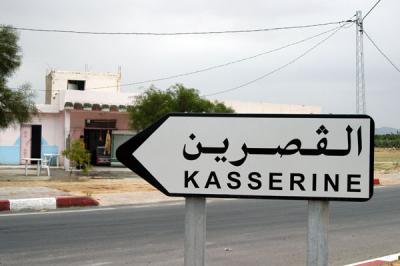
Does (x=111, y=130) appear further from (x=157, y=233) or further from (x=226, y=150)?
(x=226, y=150)

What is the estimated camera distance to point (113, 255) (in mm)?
8133

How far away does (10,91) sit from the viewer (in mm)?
23750

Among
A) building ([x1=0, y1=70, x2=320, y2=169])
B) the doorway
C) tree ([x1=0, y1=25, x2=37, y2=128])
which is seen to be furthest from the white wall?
tree ([x1=0, y1=25, x2=37, y2=128])

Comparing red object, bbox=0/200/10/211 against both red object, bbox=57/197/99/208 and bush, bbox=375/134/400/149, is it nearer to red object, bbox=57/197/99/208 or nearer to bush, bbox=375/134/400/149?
red object, bbox=57/197/99/208

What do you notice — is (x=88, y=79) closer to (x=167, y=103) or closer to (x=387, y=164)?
(x=167, y=103)

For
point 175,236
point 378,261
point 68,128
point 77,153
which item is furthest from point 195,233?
point 68,128

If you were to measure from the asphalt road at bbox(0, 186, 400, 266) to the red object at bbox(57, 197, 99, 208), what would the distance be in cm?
127

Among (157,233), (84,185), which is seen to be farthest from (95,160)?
(157,233)

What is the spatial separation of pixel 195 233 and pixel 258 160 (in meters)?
0.44

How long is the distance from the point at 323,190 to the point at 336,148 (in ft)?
0.62

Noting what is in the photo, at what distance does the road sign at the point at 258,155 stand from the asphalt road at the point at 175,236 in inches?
206

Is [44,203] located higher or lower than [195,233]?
lower

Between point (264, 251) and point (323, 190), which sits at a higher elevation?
point (323, 190)

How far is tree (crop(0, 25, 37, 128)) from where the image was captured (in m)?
23.7
